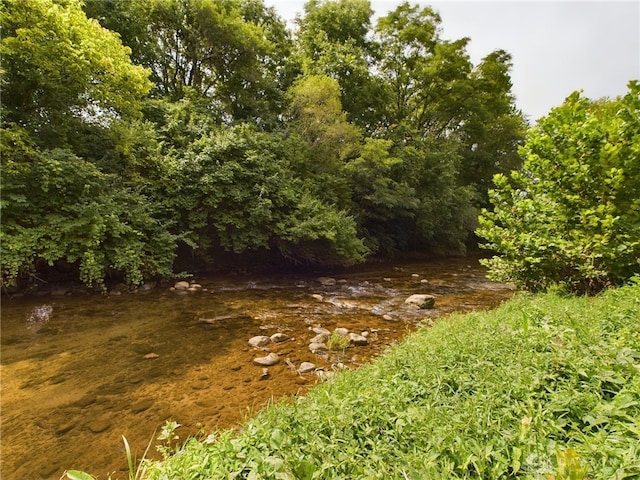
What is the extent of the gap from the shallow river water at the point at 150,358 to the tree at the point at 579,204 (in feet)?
7.82

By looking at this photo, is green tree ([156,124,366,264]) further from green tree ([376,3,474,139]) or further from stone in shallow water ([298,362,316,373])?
→ green tree ([376,3,474,139])

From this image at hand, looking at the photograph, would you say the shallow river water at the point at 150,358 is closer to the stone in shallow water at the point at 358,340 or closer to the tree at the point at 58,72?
the stone in shallow water at the point at 358,340

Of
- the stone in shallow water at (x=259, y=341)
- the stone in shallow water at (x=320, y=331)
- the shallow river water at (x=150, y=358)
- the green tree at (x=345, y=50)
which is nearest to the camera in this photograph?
the shallow river water at (x=150, y=358)

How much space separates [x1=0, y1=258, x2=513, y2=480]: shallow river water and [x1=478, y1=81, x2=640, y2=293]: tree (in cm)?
238

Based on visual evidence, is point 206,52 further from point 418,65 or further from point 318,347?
point 318,347

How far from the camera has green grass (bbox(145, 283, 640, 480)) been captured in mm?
1688

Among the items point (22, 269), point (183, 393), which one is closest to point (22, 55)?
point (22, 269)

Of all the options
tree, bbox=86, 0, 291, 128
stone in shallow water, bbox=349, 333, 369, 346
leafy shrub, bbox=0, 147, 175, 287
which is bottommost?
stone in shallow water, bbox=349, 333, 369, 346

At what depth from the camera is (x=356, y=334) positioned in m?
5.80

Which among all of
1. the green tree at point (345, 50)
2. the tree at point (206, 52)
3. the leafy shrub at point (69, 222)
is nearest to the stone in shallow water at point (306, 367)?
the leafy shrub at point (69, 222)

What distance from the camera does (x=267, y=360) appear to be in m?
4.80

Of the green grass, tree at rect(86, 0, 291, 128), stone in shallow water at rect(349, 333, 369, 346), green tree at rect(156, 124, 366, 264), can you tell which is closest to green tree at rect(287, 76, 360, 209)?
green tree at rect(156, 124, 366, 264)

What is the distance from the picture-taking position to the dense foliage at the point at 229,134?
23.1ft

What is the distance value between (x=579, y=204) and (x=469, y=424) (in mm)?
4845
